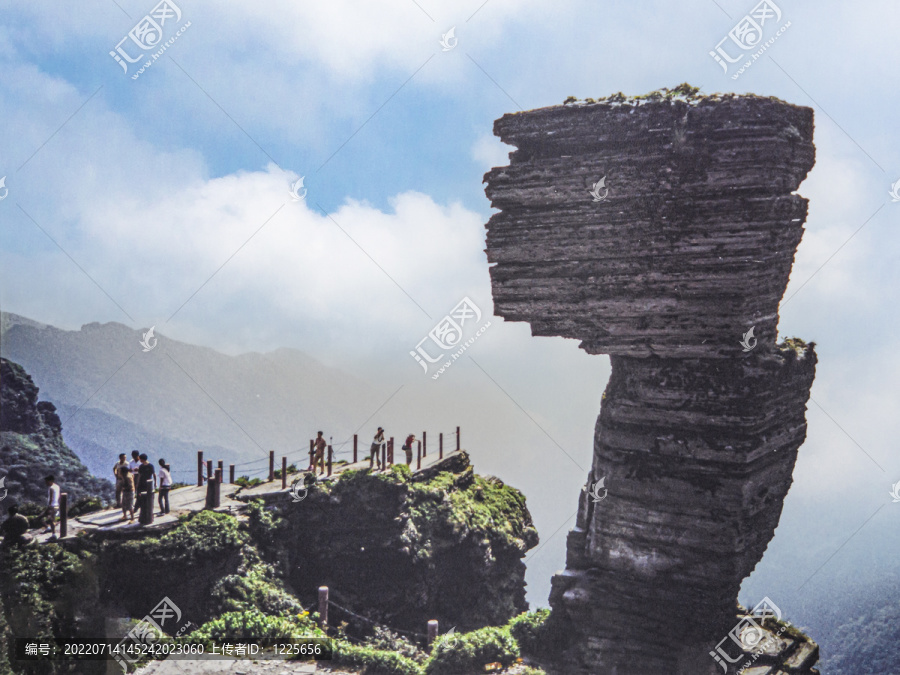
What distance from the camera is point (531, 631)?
57.3 feet

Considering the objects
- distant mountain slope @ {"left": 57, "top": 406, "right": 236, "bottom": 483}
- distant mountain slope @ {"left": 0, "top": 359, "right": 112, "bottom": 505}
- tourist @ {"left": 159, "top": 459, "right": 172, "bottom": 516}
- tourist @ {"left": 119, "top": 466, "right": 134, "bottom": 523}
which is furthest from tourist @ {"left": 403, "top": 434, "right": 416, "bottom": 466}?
distant mountain slope @ {"left": 57, "top": 406, "right": 236, "bottom": 483}

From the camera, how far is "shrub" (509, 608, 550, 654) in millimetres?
17266

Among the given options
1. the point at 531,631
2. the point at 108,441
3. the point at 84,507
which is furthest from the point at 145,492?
the point at 108,441

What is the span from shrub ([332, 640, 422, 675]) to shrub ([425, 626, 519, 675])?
1.87 ft

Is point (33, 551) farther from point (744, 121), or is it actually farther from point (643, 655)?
point (744, 121)

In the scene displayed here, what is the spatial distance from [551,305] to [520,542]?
15082mm

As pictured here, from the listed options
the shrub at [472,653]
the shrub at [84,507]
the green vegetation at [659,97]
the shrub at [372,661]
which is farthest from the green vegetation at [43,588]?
the green vegetation at [659,97]

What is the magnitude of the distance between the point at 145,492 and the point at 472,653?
928 cm

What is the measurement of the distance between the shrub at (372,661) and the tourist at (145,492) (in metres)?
5.92

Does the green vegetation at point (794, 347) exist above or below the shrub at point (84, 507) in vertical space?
above

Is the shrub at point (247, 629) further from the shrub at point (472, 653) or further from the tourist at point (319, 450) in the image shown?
the tourist at point (319, 450)

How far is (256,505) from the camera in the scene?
2181cm

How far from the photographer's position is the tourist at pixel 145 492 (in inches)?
750

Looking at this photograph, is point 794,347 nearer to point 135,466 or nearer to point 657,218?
point 657,218
